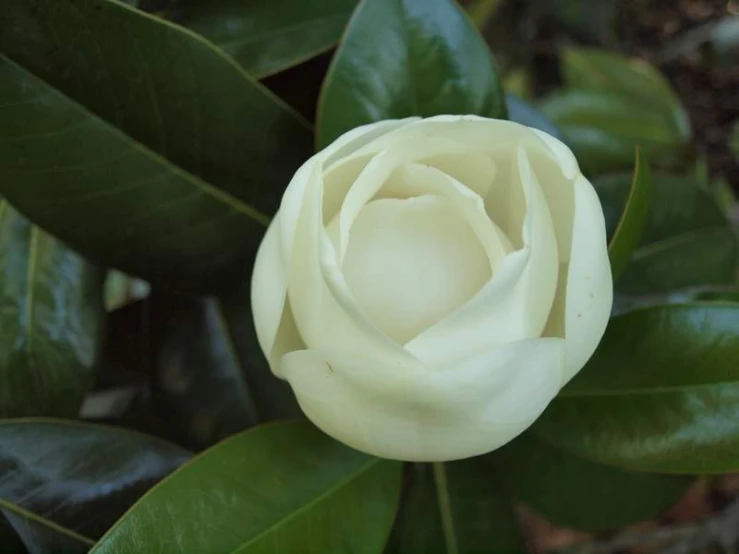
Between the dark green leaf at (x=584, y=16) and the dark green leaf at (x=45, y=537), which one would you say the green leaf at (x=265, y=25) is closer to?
the dark green leaf at (x=45, y=537)

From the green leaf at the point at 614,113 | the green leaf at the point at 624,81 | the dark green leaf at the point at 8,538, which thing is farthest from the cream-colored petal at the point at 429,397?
the green leaf at the point at 624,81

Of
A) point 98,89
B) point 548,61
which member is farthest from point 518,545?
point 548,61

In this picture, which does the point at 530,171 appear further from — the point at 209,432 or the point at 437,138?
the point at 209,432

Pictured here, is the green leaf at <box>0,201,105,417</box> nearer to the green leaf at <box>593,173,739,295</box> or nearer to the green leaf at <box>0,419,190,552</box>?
the green leaf at <box>0,419,190,552</box>

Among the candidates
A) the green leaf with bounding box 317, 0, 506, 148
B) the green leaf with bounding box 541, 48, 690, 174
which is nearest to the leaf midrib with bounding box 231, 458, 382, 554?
the green leaf with bounding box 317, 0, 506, 148

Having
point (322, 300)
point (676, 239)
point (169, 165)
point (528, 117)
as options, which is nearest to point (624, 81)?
point (676, 239)

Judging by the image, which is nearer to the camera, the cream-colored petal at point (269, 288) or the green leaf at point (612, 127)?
the cream-colored petal at point (269, 288)
